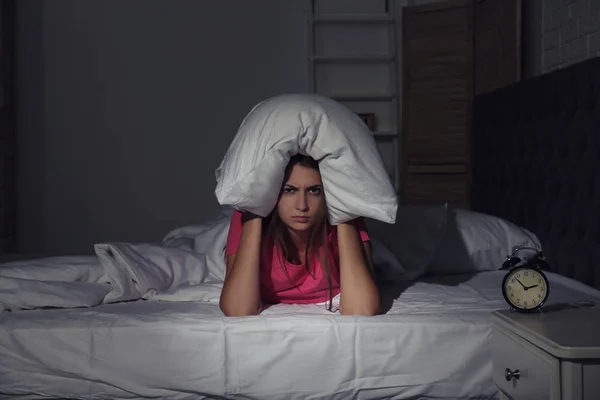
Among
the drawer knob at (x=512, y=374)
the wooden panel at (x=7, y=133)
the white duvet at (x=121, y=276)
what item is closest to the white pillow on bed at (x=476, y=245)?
the white duvet at (x=121, y=276)

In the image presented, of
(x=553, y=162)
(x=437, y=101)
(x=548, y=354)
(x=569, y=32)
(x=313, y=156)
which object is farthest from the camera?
(x=437, y=101)

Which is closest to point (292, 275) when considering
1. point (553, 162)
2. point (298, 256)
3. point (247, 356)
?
point (298, 256)

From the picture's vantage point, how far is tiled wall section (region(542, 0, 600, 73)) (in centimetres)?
256

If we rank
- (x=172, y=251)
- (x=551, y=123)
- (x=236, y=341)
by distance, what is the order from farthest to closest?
(x=551, y=123) < (x=172, y=251) < (x=236, y=341)

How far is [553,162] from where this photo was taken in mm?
2594

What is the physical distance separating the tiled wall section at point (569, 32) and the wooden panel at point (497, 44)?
0.16 m

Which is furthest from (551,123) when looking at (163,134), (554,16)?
(163,134)

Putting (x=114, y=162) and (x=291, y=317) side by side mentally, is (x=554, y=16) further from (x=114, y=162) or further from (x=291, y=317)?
(x=114, y=162)

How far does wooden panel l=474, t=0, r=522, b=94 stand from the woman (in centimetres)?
159

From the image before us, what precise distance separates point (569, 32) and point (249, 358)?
71.7 inches

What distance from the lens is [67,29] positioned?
459 centimetres

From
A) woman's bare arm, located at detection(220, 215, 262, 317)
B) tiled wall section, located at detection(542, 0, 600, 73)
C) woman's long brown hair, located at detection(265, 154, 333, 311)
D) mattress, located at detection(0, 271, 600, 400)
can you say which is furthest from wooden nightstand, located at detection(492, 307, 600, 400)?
tiled wall section, located at detection(542, 0, 600, 73)

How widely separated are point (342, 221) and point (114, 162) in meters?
3.00

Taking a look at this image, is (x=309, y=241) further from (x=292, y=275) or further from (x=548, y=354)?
(x=548, y=354)
